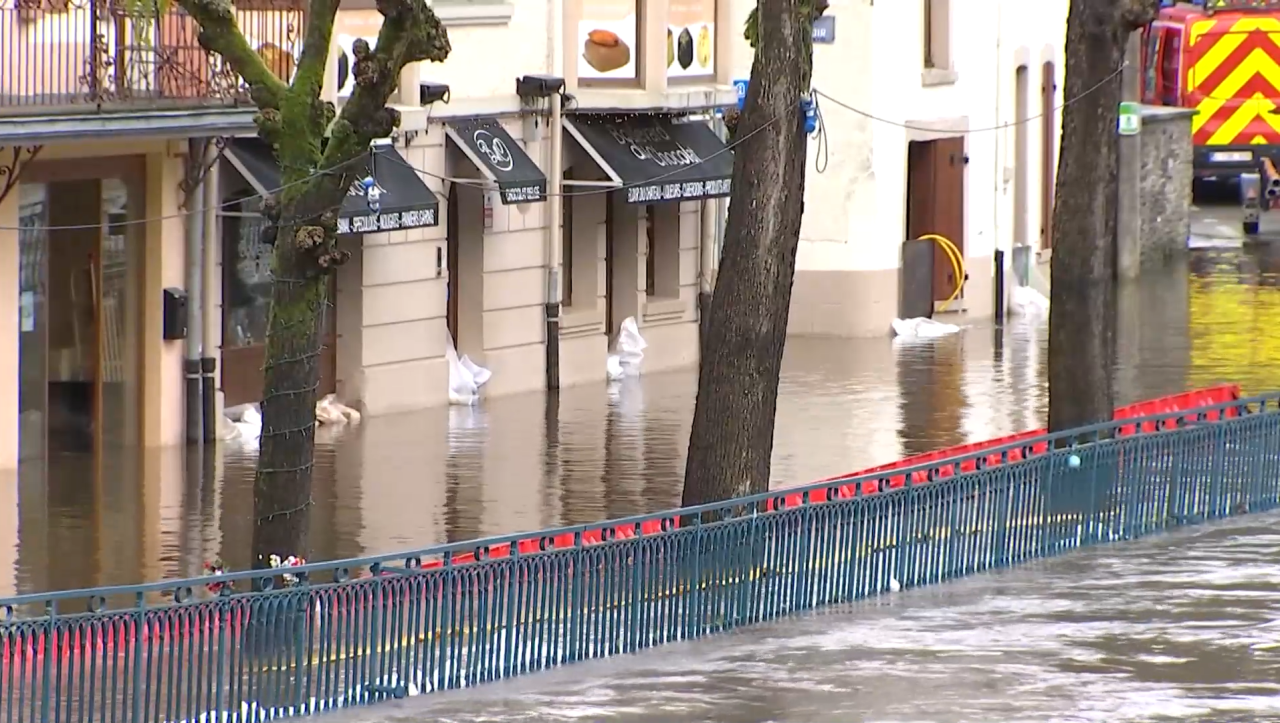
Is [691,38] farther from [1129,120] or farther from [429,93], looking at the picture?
[1129,120]

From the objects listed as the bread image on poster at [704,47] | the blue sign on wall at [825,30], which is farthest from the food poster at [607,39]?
the blue sign on wall at [825,30]

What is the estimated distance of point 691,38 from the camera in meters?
29.0

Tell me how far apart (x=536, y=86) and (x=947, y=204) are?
9.56 metres

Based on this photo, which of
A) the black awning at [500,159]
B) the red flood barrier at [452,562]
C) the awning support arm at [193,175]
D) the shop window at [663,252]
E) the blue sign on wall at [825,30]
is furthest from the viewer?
the blue sign on wall at [825,30]

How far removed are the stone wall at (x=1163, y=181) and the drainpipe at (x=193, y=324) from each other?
64.4 feet

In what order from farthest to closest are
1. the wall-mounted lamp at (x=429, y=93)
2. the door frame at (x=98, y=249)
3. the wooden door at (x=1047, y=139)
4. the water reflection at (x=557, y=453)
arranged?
the wooden door at (x=1047, y=139) < the wall-mounted lamp at (x=429, y=93) < the door frame at (x=98, y=249) < the water reflection at (x=557, y=453)

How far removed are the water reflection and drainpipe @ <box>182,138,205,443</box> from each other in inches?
19.8

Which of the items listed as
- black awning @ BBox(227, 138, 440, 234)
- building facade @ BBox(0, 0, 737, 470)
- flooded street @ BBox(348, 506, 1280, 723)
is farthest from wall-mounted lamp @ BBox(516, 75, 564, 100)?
flooded street @ BBox(348, 506, 1280, 723)

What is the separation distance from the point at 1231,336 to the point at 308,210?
1983 centimetres

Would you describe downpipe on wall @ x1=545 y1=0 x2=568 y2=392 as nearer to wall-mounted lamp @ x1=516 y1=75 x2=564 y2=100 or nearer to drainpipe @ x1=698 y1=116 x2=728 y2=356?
wall-mounted lamp @ x1=516 y1=75 x2=564 y2=100

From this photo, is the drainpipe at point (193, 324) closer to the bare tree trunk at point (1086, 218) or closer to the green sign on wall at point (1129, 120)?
the bare tree trunk at point (1086, 218)

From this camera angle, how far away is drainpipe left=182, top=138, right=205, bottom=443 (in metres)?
22.2

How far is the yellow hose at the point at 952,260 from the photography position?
34.1 m

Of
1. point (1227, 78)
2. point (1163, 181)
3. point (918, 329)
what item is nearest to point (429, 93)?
point (918, 329)
